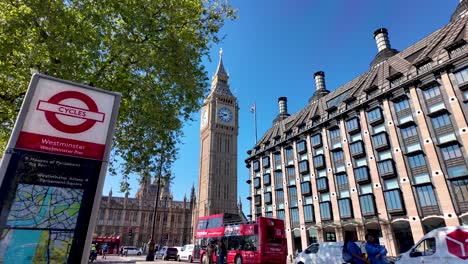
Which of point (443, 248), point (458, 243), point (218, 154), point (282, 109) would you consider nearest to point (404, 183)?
point (443, 248)

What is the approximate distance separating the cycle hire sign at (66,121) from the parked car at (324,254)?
1497 cm

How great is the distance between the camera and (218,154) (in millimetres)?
81500

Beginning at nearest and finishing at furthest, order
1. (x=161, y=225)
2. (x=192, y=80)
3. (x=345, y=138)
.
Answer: (x=192, y=80)
(x=345, y=138)
(x=161, y=225)

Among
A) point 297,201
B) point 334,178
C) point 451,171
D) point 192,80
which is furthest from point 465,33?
point 192,80

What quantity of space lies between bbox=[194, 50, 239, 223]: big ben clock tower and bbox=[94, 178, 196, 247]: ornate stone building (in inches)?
818

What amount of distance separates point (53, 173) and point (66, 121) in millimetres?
884

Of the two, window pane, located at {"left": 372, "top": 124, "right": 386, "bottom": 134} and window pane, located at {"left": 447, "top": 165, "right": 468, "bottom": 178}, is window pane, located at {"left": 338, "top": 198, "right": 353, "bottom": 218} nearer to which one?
window pane, located at {"left": 372, "top": 124, "right": 386, "bottom": 134}

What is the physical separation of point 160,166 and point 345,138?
30.3 meters

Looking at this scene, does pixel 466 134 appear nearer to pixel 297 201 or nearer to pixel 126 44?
pixel 297 201

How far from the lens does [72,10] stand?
10570mm

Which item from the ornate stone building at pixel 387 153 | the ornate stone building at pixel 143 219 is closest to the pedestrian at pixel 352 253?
the ornate stone building at pixel 387 153

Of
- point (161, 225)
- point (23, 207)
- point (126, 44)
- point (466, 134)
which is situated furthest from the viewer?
point (161, 225)

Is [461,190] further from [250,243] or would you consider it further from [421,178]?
[250,243]

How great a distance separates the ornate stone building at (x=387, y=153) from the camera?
27.5m
